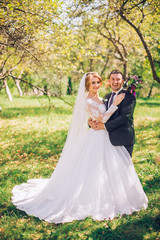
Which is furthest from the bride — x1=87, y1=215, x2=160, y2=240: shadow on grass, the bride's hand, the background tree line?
the background tree line

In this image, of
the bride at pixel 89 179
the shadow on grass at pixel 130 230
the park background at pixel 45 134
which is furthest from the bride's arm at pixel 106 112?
the shadow on grass at pixel 130 230

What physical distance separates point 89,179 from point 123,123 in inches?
48.1

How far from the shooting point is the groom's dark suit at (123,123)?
12.8 feet

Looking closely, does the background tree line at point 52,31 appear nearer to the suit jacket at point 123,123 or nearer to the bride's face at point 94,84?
the bride's face at point 94,84

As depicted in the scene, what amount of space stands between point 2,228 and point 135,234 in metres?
2.19

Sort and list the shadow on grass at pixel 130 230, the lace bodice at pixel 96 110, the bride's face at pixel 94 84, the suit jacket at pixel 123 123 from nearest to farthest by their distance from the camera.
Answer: the shadow on grass at pixel 130 230, the suit jacket at pixel 123 123, the lace bodice at pixel 96 110, the bride's face at pixel 94 84

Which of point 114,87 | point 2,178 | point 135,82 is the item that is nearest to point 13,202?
point 2,178

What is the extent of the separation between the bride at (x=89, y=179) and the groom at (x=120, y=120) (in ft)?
0.44

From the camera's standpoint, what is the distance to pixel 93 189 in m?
3.89

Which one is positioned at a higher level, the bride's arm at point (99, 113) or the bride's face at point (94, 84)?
the bride's face at point (94, 84)

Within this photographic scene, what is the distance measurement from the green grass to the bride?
182mm

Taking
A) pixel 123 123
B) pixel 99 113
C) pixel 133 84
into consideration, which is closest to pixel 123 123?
pixel 123 123

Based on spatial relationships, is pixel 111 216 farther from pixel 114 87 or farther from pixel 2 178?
pixel 2 178

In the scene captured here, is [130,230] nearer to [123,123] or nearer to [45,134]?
[123,123]
